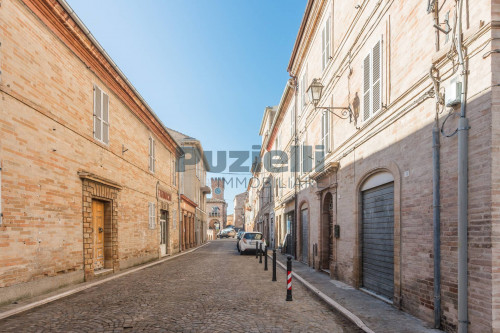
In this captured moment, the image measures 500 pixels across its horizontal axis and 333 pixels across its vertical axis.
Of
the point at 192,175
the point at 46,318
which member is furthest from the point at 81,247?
the point at 192,175

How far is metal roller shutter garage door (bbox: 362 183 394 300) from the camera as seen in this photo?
23.3 ft

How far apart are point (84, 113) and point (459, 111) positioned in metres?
9.53

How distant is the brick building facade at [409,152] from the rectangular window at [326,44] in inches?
2.7

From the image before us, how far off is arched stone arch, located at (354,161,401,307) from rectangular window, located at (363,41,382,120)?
145 cm

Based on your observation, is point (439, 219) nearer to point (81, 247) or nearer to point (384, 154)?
point (384, 154)

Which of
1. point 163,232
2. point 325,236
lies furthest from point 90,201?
point 163,232

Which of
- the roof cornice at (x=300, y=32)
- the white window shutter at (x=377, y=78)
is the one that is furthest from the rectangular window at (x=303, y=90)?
the white window shutter at (x=377, y=78)

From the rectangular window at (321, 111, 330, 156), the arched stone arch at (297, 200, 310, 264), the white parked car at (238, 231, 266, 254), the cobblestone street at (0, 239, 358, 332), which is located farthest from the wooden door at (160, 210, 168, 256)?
the rectangular window at (321, 111, 330, 156)

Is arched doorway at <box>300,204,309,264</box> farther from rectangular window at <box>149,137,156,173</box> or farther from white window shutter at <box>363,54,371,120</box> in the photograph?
A: rectangular window at <box>149,137,156,173</box>

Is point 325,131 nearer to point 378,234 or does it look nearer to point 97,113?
point 378,234

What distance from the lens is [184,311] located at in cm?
641

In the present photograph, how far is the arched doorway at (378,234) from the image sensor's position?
23.3 ft

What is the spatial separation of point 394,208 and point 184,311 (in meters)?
4.54

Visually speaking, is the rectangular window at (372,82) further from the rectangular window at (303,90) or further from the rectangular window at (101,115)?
the rectangular window at (101,115)
